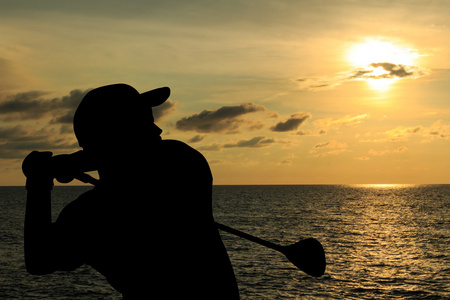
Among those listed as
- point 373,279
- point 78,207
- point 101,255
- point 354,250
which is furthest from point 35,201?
point 354,250

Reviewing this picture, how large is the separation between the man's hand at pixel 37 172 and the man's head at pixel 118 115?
23 centimetres

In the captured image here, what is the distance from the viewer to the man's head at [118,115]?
91.0 inches

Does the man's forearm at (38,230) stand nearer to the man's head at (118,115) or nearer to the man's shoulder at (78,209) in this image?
the man's shoulder at (78,209)

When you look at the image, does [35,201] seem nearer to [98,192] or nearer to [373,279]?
[98,192]

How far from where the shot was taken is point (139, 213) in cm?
233

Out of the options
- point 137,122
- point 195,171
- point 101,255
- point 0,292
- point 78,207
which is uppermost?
point 137,122

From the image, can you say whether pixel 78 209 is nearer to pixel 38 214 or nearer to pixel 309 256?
pixel 38 214

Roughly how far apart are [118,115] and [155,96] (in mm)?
188

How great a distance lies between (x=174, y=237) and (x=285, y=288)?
42228mm

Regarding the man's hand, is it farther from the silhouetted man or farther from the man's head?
the man's head

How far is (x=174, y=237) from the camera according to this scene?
7.63 ft

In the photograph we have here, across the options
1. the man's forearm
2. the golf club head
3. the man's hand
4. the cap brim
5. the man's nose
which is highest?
the cap brim

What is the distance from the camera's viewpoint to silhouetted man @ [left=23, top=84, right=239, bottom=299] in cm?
229

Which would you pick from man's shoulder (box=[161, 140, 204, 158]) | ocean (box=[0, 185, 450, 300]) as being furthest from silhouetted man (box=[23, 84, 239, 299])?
ocean (box=[0, 185, 450, 300])
